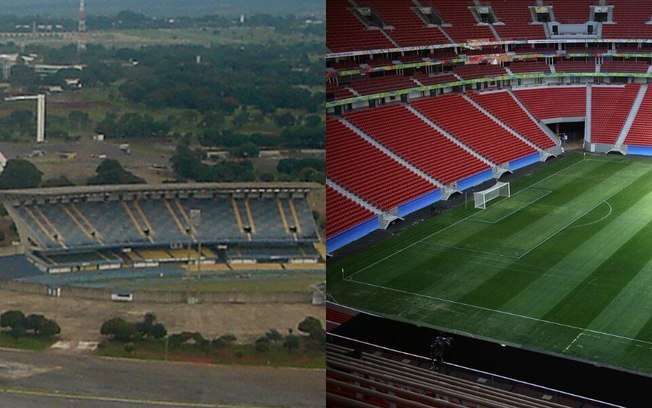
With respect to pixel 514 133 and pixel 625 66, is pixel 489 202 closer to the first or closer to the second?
pixel 514 133

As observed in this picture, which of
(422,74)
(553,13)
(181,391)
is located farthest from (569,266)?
(553,13)

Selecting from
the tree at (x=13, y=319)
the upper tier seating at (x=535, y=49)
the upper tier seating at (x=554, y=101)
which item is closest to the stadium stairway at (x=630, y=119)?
the upper tier seating at (x=554, y=101)

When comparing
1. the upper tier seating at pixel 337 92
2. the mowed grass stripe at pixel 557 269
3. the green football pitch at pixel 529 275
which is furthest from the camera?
the upper tier seating at pixel 337 92

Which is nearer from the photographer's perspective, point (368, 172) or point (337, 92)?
point (368, 172)

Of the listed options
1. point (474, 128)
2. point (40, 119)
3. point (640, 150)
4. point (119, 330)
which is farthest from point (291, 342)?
point (640, 150)

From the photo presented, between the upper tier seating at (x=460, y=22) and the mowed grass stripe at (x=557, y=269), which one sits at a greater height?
the upper tier seating at (x=460, y=22)

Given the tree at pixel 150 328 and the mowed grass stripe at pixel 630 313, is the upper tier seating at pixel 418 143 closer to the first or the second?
the mowed grass stripe at pixel 630 313
